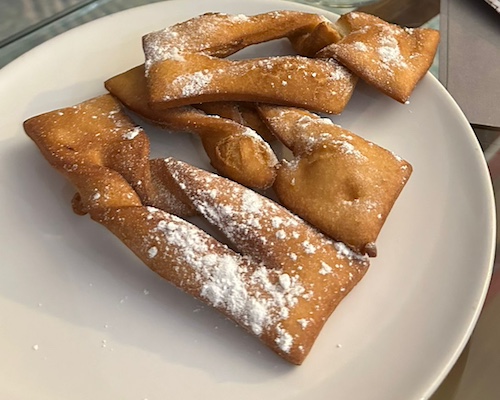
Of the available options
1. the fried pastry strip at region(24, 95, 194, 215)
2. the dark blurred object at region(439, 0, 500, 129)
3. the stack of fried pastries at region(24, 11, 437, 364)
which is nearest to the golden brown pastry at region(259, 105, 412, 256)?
the stack of fried pastries at region(24, 11, 437, 364)

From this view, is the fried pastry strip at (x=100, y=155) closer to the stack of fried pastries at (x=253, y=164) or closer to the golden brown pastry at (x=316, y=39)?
the stack of fried pastries at (x=253, y=164)

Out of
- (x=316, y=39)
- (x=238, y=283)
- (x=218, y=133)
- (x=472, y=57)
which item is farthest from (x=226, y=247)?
(x=472, y=57)

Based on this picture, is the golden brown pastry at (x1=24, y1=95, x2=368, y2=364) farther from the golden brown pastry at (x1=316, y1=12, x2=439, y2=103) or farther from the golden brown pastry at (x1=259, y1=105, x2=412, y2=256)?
the golden brown pastry at (x1=316, y1=12, x2=439, y2=103)

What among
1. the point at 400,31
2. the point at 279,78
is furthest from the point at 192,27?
the point at 400,31

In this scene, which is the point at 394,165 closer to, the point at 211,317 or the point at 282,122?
the point at 282,122

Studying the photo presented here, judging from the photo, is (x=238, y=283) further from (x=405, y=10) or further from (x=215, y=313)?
(x=405, y=10)

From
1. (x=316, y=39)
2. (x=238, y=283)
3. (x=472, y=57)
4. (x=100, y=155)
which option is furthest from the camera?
(x=472, y=57)
